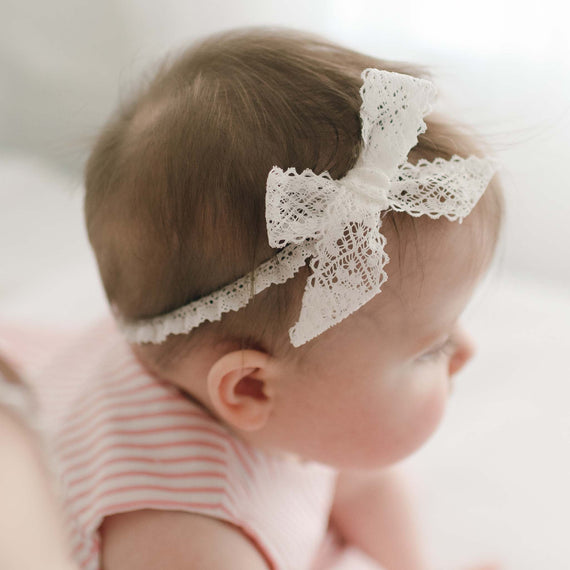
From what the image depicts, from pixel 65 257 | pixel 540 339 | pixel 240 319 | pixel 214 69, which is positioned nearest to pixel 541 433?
pixel 540 339

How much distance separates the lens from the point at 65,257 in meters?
1.36

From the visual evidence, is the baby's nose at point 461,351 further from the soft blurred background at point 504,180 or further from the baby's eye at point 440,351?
the soft blurred background at point 504,180

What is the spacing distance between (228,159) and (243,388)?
237 mm

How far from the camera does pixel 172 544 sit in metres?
0.75

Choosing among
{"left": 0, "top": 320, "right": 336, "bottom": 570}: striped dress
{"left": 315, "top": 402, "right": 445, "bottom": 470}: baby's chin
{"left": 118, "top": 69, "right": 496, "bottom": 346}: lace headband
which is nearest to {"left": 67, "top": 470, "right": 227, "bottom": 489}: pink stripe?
{"left": 0, "top": 320, "right": 336, "bottom": 570}: striped dress

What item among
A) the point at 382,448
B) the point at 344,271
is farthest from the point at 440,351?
the point at 344,271

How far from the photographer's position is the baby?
24.4 inches

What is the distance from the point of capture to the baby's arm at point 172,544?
2.44ft

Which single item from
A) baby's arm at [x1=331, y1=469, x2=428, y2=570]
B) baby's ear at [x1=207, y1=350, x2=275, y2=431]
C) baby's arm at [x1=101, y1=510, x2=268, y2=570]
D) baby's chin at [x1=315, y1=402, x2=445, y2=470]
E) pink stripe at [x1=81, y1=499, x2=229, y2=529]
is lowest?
baby's arm at [x1=331, y1=469, x2=428, y2=570]

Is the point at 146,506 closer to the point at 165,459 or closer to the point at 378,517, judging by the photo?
the point at 165,459

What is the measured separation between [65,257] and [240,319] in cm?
76

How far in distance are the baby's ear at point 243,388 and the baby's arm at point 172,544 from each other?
11 centimetres

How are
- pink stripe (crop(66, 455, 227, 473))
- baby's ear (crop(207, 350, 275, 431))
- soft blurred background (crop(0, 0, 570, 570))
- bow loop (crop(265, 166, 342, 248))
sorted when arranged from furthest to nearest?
1. soft blurred background (crop(0, 0, 570, 570))
2. pink stripe (crop(66, 455, 227, 473))
3. baby's ear (crop(207, 350, 275, 431))
4. bow loop (crop(265, 166, 342, 248))

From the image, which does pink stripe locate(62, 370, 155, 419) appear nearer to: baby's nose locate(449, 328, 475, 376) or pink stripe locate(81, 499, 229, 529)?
pink stripe locate(81, 499, 229, 529)
